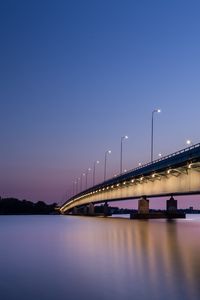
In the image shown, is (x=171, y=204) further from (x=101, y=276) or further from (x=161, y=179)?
(x=101, y=276)

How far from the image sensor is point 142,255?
2459 centimetres

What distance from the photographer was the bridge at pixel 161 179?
6328 centimetres

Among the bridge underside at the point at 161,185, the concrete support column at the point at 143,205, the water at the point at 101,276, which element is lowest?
the water at the point at 101,276

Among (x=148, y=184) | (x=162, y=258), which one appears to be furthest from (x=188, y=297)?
(x=148, y=184)

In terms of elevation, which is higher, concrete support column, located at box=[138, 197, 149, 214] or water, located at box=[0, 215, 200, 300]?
concrete support column, located at box=[138, 197, 149, 214]

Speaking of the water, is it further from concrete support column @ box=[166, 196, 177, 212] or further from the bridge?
concrete support column @ box=[166, 196, 177, 212]

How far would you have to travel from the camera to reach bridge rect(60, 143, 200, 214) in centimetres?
6328

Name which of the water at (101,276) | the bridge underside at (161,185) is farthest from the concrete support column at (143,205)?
the water at (101,276)

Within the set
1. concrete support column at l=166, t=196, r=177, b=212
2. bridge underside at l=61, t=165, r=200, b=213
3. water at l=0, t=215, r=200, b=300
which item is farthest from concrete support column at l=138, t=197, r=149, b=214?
water at l=0, t=215, r=200, b=300

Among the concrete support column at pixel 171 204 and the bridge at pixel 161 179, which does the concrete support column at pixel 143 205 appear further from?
the concrete support column at pixel 171 204

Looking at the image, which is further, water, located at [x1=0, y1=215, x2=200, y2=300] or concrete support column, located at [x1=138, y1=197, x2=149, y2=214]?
concrete support column, located at [x1=138, y1=197, x2=149, y2=214]

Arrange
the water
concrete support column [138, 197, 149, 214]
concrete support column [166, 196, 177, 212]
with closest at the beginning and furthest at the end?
1. the water
2. concrete support column [138, 197, 149, 214]
3. concrete support column [166, 196, 177, 212]

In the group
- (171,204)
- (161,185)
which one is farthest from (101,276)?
(171,204)

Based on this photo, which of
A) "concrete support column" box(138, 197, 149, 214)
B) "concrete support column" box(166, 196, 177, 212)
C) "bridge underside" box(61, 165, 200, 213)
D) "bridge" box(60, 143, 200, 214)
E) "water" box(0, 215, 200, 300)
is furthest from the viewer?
"concrete support column" box(166, 196, 177, 212)
